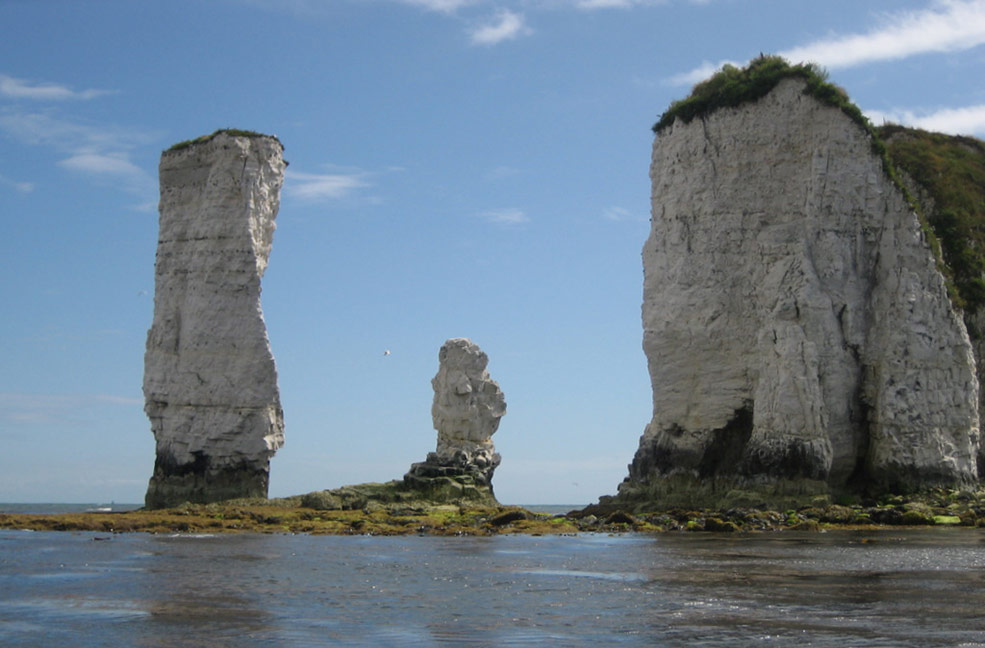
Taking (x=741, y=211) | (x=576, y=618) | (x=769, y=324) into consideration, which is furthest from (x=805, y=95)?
(x=576, y=618)

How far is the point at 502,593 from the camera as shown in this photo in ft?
66.0

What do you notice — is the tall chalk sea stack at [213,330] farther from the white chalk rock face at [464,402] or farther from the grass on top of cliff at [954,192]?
the grass on top of cliff at [954,192]

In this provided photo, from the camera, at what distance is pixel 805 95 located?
146ft

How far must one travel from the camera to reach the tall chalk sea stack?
147 feet

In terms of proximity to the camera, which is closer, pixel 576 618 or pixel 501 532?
pixel 576 618

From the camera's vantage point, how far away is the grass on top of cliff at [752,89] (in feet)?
145

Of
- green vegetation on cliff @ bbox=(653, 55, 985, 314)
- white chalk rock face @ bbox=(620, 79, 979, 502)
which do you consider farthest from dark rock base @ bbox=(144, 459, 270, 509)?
green vegetation on cliff @ bbox=(653, 55, 985, 314)

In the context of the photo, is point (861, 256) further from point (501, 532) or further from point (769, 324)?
point (501, 532)

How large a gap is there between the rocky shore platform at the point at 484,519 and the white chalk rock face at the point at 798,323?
91.4 inches

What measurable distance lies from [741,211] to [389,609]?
2997 cm

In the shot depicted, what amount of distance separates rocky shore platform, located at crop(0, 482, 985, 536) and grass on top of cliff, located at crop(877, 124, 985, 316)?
34.2 ft

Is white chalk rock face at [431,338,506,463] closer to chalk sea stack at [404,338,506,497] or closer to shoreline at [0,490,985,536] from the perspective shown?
chalk sea stack at [404,338,506,497]

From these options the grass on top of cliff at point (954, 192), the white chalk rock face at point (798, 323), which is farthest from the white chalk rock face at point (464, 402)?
the grass on top of cliff at point (954, 192)

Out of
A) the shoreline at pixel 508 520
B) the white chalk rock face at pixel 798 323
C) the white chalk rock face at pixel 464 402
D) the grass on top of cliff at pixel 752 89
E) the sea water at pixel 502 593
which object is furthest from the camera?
the white chalk rock face at pixel 464 402
